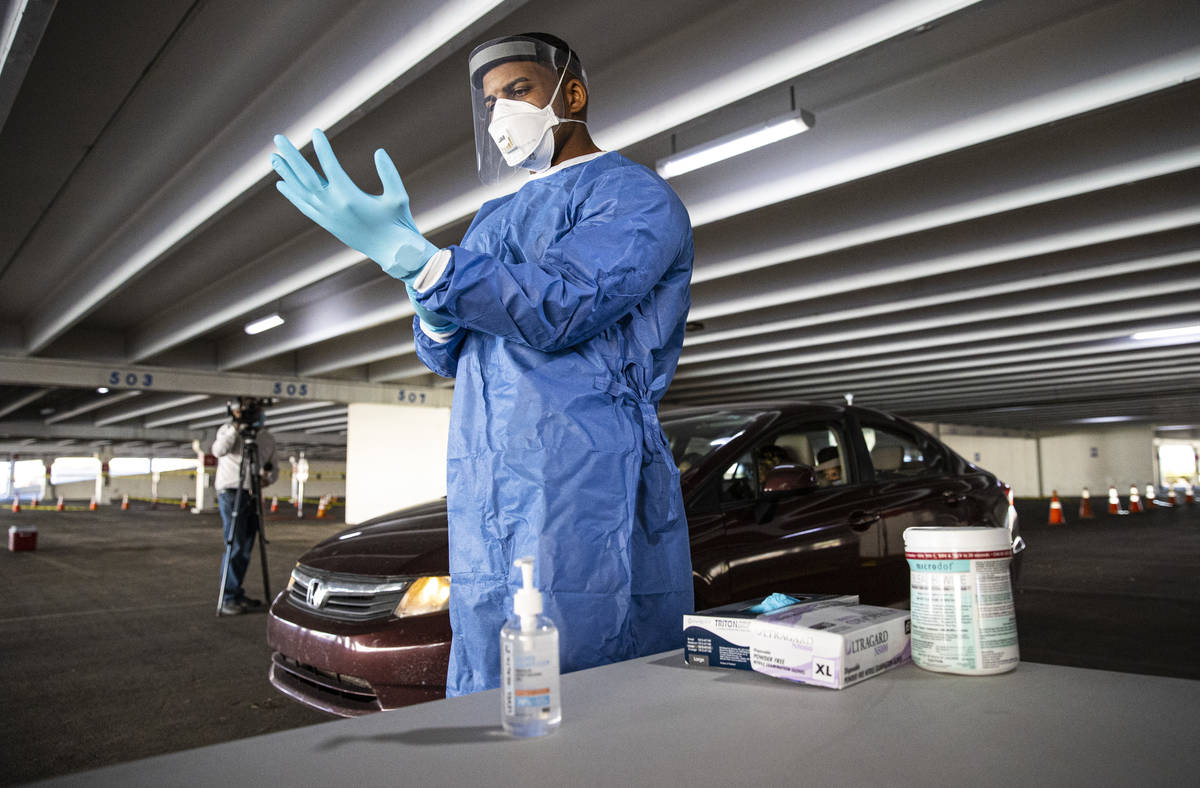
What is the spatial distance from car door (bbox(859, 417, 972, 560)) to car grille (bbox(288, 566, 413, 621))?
6.92 ft

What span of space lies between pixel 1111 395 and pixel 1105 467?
15.5 metres

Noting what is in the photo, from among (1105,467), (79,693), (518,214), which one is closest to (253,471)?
(79,693)

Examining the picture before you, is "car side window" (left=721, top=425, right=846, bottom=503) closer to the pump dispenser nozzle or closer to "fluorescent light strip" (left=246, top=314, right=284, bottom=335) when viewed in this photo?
the pump dispenser nozzle

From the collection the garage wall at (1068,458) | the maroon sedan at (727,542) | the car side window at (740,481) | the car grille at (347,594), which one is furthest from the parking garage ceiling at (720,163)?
the garage wall at (1068,458)

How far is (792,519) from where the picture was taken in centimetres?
329

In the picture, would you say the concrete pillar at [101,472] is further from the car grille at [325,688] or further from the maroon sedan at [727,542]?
the maroon sedan at [727,542]

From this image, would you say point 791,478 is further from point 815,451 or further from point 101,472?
point 101,472

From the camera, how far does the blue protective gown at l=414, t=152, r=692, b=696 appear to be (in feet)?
4.22

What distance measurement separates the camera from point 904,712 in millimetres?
916

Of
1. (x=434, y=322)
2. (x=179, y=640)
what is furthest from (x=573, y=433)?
(x=179, y=640)

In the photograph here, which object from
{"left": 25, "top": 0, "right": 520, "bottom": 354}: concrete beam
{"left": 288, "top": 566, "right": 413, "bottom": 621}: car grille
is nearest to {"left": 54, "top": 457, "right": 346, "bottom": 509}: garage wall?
{"left": 25, "top": 0, "right": 520, "bottom": 354}: concrete beam

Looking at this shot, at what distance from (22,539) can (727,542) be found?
42.2 ft

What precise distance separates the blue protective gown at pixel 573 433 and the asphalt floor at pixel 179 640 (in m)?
2.40

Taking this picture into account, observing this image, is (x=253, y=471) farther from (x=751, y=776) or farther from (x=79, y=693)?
(x=751, y=776)
